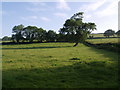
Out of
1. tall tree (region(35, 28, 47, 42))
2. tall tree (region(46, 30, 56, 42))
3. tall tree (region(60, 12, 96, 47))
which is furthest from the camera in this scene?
tall tree (region(35, 28, 47, 42))

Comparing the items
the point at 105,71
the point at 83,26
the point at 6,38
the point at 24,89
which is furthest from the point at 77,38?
the point at 6,38

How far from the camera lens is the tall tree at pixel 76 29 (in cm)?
5084

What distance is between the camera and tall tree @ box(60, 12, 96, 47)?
50844 millimetres

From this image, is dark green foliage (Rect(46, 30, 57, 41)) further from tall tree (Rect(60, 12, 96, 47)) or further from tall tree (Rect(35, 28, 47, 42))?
tall tree (Rect(60, 12, 96, 47))

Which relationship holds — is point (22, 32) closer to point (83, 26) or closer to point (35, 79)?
point (83, 26)

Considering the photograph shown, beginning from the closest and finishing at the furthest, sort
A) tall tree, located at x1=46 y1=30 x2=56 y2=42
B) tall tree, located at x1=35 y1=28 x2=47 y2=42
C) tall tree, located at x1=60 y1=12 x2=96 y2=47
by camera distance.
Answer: tall tree, located at x1=60 y1=12 x2=96 y2=47 → tall tree, located at x1=46 y1=30 x2=56 y2=42 → tall tree, located at x1=35 y1=28 x2=47 y2=42

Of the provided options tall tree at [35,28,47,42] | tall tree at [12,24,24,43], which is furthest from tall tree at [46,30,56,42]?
tall tree at [12,24,24,43]

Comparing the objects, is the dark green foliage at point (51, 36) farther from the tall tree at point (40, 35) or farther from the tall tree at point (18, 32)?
the tall tree at point (18, 32)

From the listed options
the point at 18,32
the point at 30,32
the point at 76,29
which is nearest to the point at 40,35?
the point at 30,32

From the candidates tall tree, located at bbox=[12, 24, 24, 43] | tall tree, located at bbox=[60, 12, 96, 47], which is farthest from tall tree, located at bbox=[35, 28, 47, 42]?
tall tree, located at bbox=[60, 12, 96, 47]

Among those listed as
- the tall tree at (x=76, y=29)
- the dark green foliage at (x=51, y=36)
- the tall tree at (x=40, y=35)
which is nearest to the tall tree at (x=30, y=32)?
the tall tree at (x=40, y=35)

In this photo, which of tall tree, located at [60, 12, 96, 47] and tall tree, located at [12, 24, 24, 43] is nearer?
tall tree, located at [60, 12, 96, 47]

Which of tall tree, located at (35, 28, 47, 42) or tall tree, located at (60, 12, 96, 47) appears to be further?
tall tree, located at (35, 28, 47, 42)

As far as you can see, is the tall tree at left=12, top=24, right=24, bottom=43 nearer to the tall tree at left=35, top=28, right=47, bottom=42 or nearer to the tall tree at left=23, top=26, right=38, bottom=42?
the tall tree at left=23, top=26, right=38, bottom=42
